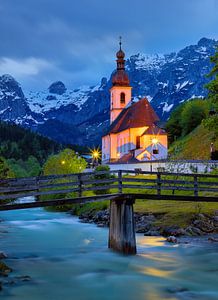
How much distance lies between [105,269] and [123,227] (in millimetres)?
3230

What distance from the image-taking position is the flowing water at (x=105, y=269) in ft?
58.6

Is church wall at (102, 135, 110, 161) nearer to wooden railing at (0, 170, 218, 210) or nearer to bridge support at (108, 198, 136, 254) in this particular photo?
wooden railing at (0, 170, 218, 210)

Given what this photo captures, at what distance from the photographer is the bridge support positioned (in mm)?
24875

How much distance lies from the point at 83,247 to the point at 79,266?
6296 millimetres

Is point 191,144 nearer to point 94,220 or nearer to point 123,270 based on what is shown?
point 94,220

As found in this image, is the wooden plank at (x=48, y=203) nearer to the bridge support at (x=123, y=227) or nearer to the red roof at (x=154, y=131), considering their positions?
the bridge support at (x=123, y=227)

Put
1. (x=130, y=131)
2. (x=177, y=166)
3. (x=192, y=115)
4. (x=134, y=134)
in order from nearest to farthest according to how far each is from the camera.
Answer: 1. (x=177, y=166)
2. (x=134, y=134)
3. (x=130, y=131)
4. (x=192, y=115)

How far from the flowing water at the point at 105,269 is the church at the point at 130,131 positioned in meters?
69.6

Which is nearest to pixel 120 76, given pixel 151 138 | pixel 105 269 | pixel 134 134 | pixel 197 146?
pixel 134 134

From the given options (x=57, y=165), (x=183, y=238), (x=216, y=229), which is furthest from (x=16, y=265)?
(x=57, y=165)

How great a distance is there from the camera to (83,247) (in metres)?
29.0

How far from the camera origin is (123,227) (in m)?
24.8

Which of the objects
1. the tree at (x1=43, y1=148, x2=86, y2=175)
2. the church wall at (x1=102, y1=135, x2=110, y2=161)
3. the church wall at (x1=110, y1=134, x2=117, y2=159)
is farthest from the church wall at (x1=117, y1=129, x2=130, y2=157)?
the tree at (x1=43, y1=148, x2=86, y2=175)

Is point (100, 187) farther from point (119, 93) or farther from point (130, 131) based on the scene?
point (119, 93)
